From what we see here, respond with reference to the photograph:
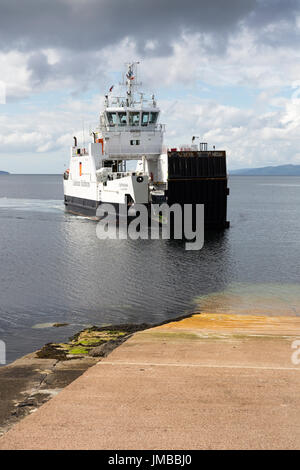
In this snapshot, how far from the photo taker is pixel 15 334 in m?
18.8

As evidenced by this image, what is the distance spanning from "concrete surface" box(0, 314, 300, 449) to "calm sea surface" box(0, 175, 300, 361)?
682cm

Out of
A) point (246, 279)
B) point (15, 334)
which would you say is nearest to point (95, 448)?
point (15, 334)

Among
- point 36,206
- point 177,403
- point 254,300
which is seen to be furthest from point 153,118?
point 177,403

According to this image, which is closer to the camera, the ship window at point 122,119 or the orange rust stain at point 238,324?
the orange rust stain at point 238,324

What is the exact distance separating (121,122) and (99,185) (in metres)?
7.61

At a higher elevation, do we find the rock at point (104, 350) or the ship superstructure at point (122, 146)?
the ship superstructure at point (122, 146)

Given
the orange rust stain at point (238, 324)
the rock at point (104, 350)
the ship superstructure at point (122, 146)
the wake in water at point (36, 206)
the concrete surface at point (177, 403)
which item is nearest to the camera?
the concrete surface at point (177, 403)

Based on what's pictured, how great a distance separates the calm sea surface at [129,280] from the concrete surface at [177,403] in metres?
6.82

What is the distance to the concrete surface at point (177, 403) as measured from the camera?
7586 mm

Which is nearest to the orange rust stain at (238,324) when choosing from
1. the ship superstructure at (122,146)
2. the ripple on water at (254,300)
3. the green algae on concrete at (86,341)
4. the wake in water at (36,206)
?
the ripple on water at (254,300)

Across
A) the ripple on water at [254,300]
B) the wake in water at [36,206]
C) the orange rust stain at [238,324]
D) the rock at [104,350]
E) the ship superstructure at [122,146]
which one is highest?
the ship superstructure at [122,146]

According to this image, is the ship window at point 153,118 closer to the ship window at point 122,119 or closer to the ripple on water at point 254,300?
the ship window at point 122,119

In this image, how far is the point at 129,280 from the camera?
93.3 feet

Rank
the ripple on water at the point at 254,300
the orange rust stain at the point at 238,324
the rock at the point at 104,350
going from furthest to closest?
the ripple on water at the point at 254,300, the orange rust stain at the point at 238,324, the rock at the point at 104,350
